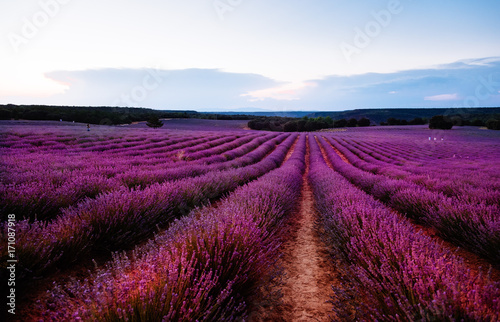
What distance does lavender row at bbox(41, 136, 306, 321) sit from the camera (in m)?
1.29

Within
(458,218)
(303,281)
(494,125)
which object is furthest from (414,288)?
(494,125)

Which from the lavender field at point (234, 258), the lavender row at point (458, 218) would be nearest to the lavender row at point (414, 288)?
the lavender field at point (234, 258)

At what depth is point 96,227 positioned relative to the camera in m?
2.67

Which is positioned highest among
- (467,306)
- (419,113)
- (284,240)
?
(419,113)

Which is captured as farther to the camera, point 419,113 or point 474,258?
point 419,113

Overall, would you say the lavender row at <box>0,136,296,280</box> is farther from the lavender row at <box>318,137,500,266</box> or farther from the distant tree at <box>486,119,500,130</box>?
the distant tree at <box>486,119,500,130</box>

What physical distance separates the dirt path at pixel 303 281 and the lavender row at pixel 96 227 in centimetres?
175

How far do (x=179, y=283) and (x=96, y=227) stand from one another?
1693mm

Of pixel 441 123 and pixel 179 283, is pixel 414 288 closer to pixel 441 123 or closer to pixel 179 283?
pixel 179 283

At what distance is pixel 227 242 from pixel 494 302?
1.68 meters

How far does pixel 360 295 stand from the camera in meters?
1.81

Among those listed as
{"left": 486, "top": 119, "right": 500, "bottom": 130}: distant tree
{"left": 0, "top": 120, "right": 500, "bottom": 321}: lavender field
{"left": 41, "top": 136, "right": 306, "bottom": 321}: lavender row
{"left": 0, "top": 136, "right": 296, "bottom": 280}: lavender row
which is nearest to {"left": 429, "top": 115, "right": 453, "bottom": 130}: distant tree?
{"left": 486, "top": 119, "right": 500, "bottom": 130}: distant tree

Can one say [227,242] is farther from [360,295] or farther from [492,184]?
[492,184]

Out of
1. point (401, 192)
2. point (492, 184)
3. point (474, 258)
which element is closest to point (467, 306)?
point (474, 258)
